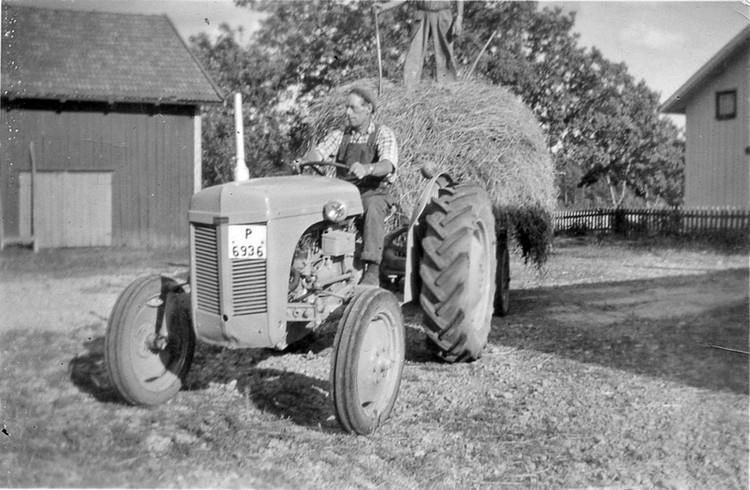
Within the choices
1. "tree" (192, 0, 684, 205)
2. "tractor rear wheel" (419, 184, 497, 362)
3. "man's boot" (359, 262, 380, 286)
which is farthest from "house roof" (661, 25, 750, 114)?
"man's boot" (359, 262, 380, 286)

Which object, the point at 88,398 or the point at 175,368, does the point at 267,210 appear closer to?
the point at 175,368

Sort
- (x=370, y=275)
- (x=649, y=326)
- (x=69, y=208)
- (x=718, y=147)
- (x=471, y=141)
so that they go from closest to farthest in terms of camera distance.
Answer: (x=370, y=275) → (x=471, y=141) → (x=649, y=326) → (x=718, y=147) → (x=69, y=208)

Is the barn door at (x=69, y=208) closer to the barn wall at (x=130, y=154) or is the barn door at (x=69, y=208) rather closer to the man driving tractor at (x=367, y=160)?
the barn wall at (x=130, y=154)

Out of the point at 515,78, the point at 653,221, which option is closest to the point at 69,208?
the point at 515,78

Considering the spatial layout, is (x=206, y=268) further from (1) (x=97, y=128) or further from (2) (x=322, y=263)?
(1) (x=97, y=128)

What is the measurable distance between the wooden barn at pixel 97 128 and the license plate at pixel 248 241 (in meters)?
1.79

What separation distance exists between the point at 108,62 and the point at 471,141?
887 centimetres

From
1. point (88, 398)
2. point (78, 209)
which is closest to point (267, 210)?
point (88, 398)

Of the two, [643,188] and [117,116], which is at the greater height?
[117,116]

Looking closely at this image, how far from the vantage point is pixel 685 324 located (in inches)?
264

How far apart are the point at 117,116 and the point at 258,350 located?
7982mm

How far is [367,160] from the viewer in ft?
15.5

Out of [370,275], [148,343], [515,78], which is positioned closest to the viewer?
[148,343]

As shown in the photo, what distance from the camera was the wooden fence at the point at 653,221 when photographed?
334 inches
